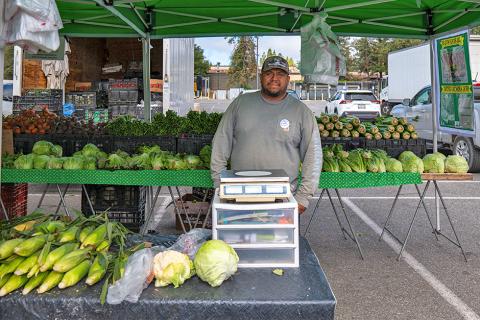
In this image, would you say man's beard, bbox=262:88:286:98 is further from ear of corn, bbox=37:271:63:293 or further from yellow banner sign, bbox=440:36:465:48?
yellow banner sign, bbox=440:36:465:48

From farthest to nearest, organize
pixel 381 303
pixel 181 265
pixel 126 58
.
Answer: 1. pixel 126 58
2. pixel 381 303
3. pixel 181 265

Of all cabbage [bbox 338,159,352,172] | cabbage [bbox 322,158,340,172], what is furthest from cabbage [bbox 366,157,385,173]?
cabbage [bbox 322,158,340,172]

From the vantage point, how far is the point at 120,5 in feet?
19.6

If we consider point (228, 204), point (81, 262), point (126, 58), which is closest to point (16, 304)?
point (81, 262)

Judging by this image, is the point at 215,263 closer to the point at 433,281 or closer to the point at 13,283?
the point at 13,283

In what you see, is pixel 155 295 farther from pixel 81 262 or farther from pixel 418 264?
pixel 418 264

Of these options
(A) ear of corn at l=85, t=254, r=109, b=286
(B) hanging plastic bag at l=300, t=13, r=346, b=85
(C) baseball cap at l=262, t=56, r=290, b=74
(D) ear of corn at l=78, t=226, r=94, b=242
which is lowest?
(A) ear of corn at l=85, t=254, r=109, b=286

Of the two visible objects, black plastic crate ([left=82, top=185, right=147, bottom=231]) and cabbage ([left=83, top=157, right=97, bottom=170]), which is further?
black plastic crate ([left=82, top=185, right=147, bottom=231])

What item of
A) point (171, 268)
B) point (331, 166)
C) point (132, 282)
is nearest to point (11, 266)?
point (132, 282)

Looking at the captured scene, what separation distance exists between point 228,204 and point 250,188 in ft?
0.44

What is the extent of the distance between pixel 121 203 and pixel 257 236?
3.34 meters

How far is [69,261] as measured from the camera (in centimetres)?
226

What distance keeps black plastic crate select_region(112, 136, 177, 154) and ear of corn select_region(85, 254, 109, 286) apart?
3.69 m

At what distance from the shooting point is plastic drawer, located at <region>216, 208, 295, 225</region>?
2.46 meters
